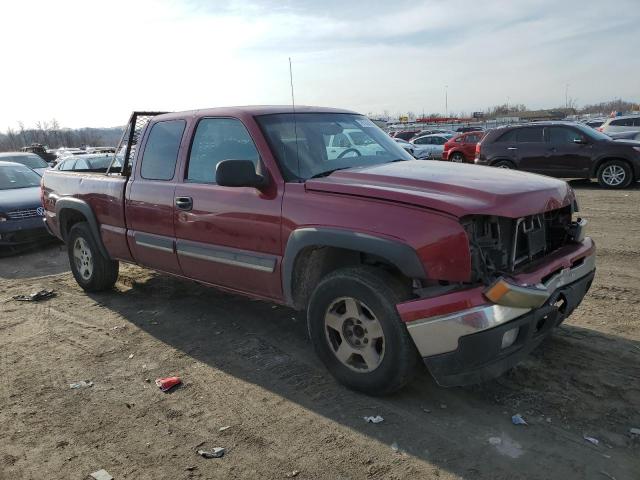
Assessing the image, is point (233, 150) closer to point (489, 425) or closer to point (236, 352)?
point (236, 352)

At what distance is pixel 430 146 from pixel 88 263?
2073 cm

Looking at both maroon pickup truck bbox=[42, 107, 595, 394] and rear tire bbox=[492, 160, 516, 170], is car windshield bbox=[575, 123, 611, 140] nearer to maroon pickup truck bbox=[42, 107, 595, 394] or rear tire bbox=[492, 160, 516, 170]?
rear tire bbox=[492, 160, 516, 170]

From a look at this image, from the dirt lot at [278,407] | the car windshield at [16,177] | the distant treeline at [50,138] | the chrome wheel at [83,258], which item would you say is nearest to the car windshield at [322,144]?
the dirt lot at [278,407]

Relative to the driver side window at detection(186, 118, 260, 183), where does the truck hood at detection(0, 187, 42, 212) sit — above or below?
below

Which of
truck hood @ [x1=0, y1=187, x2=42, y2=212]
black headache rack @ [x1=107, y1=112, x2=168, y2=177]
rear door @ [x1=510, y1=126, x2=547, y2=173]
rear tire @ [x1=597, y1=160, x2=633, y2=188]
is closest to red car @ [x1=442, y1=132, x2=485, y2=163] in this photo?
rear door @ [x1=510, y1=126, x2=547, y2=173]

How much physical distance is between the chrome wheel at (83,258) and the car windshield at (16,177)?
4636 mm

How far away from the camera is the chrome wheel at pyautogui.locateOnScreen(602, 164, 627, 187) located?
12.4 m

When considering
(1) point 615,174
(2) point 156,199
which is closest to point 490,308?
(2) point 156,199

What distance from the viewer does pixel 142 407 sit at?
11.5ft

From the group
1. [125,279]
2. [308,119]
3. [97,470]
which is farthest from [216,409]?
[125,279]

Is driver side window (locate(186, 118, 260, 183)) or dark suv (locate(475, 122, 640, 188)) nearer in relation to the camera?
driver side window (locate(186, 118, 260, 183))

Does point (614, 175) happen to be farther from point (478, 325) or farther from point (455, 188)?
point (478, 325)

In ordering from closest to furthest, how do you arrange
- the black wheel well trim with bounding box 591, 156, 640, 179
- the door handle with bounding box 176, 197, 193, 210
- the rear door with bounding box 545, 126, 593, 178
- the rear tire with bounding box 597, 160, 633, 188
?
the door handle with bounding box 176, 197, 193, 210
the black wheel well trim with bounding box 591, 156, 640, 179
the rear tire with bounding box 597, 160, 633, 188
the rear door with bounding box 545, 126, 593, 178

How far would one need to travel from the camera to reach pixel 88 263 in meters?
6.03
